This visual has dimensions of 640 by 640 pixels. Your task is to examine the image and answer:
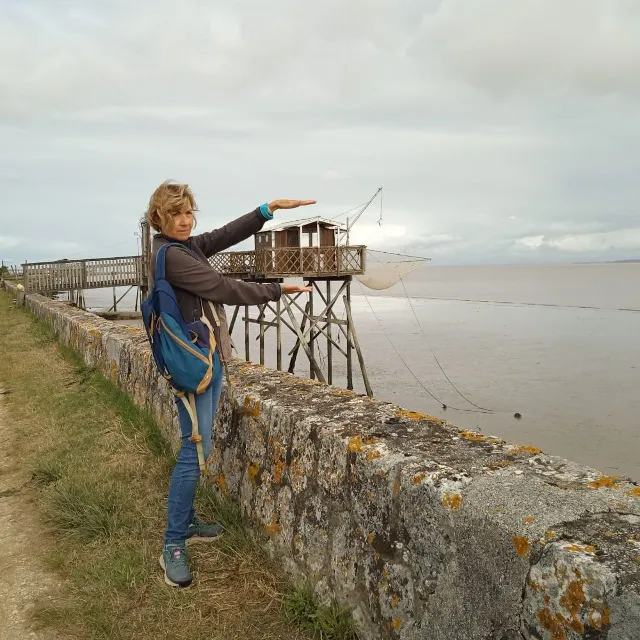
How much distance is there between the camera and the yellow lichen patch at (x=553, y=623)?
1.34 metres

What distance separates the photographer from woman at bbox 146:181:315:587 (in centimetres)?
247

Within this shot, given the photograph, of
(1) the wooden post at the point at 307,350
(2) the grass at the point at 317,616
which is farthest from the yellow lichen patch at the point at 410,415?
(1) the wooden post at the point at 307,350

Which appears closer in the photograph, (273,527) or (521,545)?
(521,545)

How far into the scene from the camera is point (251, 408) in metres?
2.84

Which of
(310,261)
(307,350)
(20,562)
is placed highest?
(310,261)

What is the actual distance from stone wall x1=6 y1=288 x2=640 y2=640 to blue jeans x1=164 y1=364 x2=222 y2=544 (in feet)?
0.96

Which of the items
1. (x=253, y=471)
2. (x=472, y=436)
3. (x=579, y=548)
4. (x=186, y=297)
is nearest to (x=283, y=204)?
(x=186, y=297)

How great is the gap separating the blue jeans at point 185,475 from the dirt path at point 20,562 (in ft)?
2.11

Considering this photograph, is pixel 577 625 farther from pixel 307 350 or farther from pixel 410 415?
pixel 307 350

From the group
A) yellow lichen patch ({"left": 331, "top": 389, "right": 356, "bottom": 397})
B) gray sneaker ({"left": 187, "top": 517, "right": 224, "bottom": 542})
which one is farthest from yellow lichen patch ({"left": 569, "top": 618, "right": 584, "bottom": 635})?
gray sneaker ({"left": 187, "top": 517, "right": 224, "bottom": 542})

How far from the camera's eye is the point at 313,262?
19547 millimetres

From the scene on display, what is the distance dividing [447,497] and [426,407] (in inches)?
544

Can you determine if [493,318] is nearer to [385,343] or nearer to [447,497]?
[385,343]

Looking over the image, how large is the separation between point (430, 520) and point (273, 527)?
104cm
